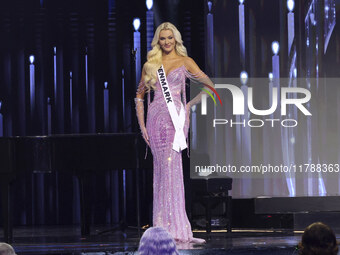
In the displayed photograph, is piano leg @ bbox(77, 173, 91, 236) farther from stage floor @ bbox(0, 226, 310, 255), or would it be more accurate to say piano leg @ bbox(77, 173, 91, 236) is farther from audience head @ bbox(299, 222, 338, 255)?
audience head @ bbox(299, 222, 338, 255)

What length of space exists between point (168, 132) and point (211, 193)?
44.0 inches

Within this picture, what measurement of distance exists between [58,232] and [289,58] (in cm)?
281

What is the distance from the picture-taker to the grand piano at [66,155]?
581 cm

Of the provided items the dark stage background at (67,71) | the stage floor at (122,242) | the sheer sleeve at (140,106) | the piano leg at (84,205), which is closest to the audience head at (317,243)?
the stage floor at (122,242)

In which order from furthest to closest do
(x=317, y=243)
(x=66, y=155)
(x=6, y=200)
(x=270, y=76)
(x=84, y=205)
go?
(x=270, y=76), (x=84, y=205), (x=66, y=155), (x=6, y=200), (x=317, y=243)

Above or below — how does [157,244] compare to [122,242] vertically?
above

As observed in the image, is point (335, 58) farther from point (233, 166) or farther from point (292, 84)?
point (233, 166)

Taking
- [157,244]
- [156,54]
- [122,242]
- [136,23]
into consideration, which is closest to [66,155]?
[122,242]

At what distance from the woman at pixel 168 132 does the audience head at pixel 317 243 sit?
3542 millimetres

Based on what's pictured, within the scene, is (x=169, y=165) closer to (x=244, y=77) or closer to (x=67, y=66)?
(x=244, y=77)

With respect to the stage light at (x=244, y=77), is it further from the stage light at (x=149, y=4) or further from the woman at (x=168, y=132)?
the woman at (x=168, y=132)

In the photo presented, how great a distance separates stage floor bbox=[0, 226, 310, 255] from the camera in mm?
5504

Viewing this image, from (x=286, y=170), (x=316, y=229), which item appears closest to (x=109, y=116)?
(x=286, y=170)

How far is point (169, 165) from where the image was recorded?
592 centimetres
